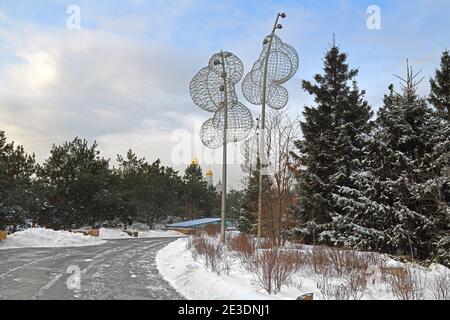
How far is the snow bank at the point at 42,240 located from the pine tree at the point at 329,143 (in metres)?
12.2

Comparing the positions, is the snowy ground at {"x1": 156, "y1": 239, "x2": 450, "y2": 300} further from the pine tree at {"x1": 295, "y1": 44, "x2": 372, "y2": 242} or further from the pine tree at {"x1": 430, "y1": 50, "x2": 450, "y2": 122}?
the pine tree at {"x1": 430, "y1": 50, "x2": 450, "y2": 122}

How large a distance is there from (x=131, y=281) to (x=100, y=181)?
28.5 meters

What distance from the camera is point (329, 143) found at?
18641mm

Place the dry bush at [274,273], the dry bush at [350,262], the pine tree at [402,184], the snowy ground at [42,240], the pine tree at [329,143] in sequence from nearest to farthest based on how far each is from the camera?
the dry bush at [274,273] < the dry bush at [350,262] < the pine tree at [402,184] < the pine tree at [329,143] < the snowy ground at [42,240]

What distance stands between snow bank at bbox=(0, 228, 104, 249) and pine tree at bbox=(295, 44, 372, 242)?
12160mm

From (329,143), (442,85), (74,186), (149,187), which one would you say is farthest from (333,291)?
(149,187)

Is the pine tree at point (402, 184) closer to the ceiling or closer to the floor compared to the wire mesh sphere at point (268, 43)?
closer to the floor

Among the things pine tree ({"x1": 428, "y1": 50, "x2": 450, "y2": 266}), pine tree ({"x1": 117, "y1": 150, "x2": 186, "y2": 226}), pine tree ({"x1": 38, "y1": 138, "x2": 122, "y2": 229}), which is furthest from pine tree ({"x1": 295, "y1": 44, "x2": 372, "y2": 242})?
pine tree ({"x1": 117, "y1": 150, "x2": 186, "y2": 226})

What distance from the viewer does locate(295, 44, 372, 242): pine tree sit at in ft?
58.0

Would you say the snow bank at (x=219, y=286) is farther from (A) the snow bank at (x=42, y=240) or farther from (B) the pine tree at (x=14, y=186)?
(B) the pine tree at (x=14, y=186)

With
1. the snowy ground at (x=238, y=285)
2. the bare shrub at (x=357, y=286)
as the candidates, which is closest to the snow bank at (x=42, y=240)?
the snowy ground at (x=238, y=285)

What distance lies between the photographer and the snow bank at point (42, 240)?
761 inches
